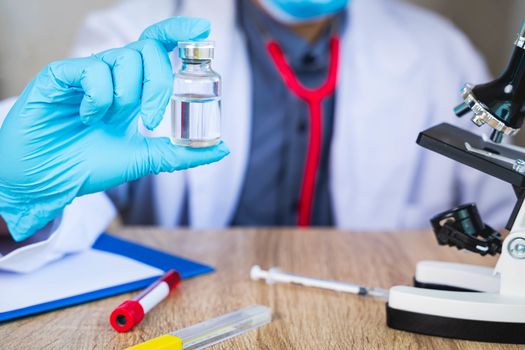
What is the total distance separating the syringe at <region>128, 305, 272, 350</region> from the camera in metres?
0.69

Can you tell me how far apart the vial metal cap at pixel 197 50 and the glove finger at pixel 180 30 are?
63 millimetres

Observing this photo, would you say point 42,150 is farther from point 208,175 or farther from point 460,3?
point 460,3

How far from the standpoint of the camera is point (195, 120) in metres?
0.77

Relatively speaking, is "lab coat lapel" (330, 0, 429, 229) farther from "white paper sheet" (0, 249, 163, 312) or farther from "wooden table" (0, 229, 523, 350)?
"white paper sheet" (0, 249, 163, 312)

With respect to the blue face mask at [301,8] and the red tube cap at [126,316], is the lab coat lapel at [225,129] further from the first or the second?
the red tube cap at [126,316]

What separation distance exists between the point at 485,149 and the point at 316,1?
2.56ft

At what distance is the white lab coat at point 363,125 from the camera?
1.56m

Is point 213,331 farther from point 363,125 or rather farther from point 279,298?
point 363,125

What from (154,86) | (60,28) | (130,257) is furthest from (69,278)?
(60,28)

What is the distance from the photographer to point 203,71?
0.76 meters

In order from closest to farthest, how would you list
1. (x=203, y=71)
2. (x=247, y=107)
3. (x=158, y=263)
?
(x=203, y=71)
(x=158, y=263)
(x=247, y=107)

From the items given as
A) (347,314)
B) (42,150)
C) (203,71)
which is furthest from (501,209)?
(42,150)

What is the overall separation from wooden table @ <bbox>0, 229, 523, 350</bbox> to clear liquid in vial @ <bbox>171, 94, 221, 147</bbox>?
0.24m

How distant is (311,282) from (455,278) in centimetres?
21
